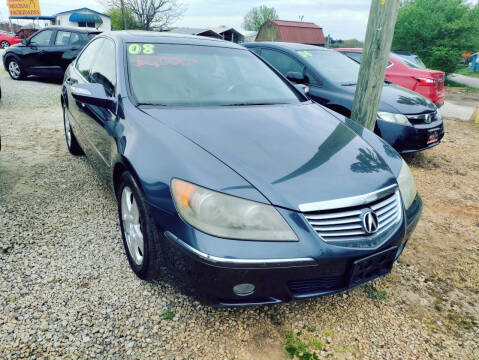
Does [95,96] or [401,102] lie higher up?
[95,96]

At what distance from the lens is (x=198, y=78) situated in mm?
2652

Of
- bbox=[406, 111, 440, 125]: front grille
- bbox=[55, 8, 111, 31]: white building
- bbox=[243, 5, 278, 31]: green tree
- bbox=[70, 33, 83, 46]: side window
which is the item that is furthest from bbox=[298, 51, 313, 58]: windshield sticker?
bbox=[243, 5, 278, 31]: green tree

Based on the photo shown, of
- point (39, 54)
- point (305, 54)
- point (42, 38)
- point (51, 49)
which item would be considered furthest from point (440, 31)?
point (39, 54)

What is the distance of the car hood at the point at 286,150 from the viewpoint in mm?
1685

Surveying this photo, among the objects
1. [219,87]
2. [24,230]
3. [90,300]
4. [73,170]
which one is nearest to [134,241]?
[90,300]

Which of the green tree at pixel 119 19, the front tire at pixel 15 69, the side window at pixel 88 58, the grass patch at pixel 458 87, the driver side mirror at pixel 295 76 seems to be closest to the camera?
the side window at pixel 88 58

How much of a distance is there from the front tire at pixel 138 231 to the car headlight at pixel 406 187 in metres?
1.41

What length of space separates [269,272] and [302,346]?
557mm

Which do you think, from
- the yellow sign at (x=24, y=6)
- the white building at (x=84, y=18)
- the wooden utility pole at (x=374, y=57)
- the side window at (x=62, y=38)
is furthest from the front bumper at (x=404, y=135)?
the white building at (x=84, y=18)

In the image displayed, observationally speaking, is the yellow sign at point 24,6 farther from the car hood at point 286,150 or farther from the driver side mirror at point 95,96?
the car hood at point 286,150

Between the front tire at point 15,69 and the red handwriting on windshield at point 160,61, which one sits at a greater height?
the red handwriting on windshield at point 160,61

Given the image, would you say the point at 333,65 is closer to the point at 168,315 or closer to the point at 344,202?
the point at 344,202

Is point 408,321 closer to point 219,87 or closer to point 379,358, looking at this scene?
point 379,358

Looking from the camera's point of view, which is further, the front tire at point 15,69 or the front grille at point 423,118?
the front tire at point 15,69
